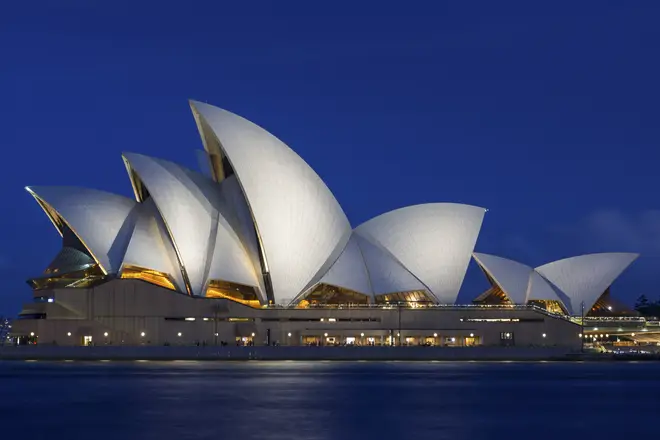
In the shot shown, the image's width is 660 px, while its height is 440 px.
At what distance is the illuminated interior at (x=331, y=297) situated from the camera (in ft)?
285

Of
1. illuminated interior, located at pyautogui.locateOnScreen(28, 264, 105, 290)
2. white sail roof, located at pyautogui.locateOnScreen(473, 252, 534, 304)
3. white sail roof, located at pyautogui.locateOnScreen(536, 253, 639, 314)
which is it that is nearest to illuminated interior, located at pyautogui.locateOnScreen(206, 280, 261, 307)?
illuminated interior, located at pyautogui.locateOnScreen(28, 264, 105, 290)

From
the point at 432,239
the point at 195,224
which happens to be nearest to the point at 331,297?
the point at 432,239

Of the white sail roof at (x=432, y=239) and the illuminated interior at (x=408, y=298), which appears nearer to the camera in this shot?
the white sail roof at (x=432, y=239)

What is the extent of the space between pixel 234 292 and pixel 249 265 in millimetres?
3779

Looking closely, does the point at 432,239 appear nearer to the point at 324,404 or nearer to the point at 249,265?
the point at 249,265

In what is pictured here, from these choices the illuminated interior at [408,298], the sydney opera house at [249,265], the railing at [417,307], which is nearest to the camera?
the sydney opera house at [249,265]

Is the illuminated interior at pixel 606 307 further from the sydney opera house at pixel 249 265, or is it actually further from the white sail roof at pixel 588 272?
the sydney opera house at pixel 249 265

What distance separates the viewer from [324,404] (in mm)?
42750

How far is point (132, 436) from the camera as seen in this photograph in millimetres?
32625

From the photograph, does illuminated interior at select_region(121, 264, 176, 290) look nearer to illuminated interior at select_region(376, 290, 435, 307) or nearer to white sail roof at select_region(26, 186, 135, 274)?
white sail roof at select_region(26, 186, 135, 274)

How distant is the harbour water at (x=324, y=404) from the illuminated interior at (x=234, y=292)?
17001mm

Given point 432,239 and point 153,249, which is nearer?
point 153,249

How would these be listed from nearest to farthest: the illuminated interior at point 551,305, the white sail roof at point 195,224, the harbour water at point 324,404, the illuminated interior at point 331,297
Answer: the harbour water at point 324,404
the white sail roof at point 195,224
the illuminated interior at point 331,297
the illuminated interior at point 551,305

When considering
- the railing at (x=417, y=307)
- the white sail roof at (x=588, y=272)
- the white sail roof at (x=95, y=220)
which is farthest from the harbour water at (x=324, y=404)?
the white sail roof at (x=588, y=272)
